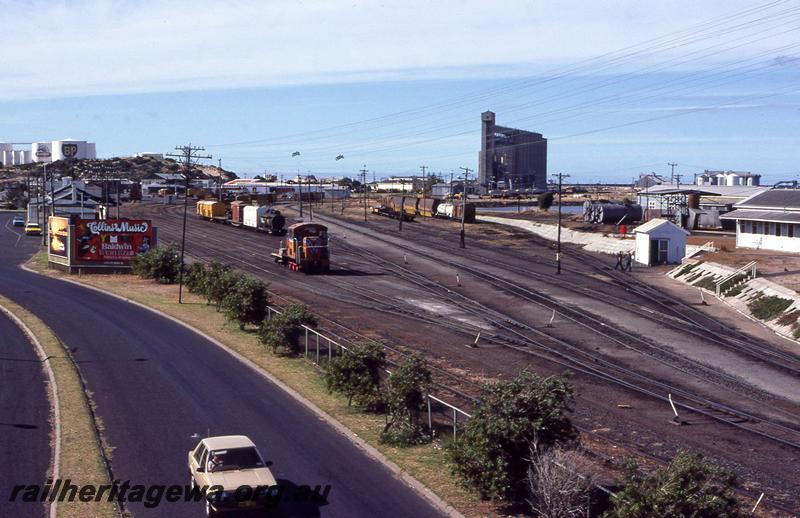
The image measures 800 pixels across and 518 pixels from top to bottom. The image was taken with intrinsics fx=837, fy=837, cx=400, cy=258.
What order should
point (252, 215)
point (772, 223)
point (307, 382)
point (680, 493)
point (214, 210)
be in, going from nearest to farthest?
point (680, 493), point (307, 382), point (772, 223), point (252, 215), point (214, 210)

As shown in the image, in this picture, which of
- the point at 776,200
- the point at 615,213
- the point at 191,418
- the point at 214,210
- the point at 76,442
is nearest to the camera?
the point at 76,442

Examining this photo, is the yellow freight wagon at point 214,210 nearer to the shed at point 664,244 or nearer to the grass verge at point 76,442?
the shed at point 664,244

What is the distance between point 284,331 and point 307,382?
4.96m

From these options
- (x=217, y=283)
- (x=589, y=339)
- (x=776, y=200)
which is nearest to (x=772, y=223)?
(x=776, y=200)

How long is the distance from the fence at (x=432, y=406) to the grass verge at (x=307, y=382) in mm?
636

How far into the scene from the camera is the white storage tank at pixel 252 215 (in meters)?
92.8

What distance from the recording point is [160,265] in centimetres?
5803

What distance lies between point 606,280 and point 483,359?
3018 centimetres

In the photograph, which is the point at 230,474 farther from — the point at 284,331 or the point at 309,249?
the point at 309,249

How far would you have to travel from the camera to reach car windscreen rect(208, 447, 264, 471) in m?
16.7

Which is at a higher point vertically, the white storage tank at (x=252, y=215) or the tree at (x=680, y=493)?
the white storage tank at (x=252, y=215)

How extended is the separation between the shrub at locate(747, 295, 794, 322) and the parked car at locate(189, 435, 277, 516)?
38.1m

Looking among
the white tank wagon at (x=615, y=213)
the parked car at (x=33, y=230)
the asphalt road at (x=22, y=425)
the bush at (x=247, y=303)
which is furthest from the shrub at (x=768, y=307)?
the parked car at (x=33, y=230)

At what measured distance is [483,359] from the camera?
1316 inches
